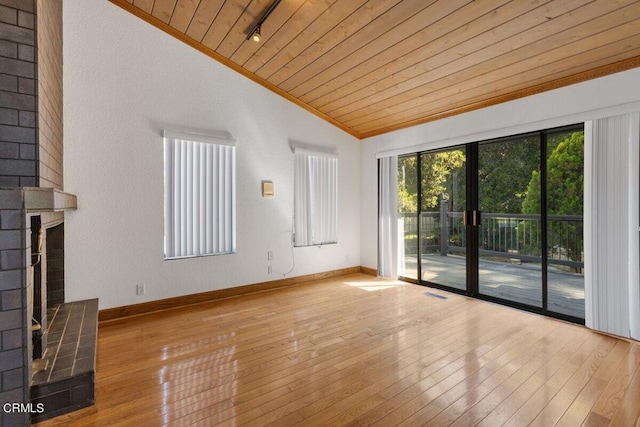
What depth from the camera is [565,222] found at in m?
3.33

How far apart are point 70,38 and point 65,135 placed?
98 centimetres

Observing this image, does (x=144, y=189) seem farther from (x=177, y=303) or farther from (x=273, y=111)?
(x=273, y=111)

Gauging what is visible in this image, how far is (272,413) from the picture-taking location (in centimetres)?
185

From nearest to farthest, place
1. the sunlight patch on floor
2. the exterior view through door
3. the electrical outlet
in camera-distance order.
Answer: the exterior view through door → the electrical outlet → the sunlight patch on floor

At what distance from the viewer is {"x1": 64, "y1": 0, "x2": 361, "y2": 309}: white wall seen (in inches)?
124

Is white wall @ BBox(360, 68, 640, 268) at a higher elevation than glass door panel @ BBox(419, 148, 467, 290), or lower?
higher

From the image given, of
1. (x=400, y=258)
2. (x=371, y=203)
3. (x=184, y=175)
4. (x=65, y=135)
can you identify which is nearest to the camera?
(x=65, y=135)

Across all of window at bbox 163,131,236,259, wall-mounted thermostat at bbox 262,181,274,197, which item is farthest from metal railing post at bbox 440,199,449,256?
window at bbox 163,131,236,259

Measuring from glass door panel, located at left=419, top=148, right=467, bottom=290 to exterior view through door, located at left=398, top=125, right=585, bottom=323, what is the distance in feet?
0.05

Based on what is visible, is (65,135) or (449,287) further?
(449,287)

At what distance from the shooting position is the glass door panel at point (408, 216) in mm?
Answer: 4836

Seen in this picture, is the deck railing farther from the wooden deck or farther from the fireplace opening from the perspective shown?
the fireplace opening

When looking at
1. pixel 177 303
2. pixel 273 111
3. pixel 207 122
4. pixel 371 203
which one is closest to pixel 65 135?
pixel 207 122

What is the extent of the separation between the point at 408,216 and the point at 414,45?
8.59 feet
